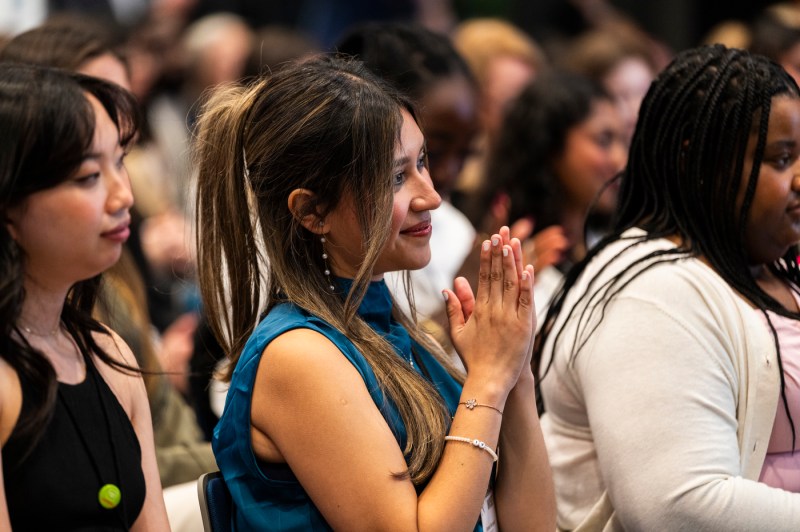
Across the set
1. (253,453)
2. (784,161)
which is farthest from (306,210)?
(784,161)

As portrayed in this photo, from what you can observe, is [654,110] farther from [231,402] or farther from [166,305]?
[166,305]

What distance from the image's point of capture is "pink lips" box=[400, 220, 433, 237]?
1921 millimetres

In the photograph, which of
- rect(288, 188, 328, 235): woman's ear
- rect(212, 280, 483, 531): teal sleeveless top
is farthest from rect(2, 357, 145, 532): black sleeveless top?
rect(288, 188, 328, 235): woman's ear

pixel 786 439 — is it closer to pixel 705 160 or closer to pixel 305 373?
pixel 705 160

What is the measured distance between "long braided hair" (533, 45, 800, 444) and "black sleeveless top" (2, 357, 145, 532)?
874 millimetres

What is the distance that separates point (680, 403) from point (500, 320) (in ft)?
1.35

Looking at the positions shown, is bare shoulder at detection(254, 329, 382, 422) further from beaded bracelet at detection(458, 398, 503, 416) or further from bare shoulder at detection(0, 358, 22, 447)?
bare shoulder at detection(0, 358, 22, 447)

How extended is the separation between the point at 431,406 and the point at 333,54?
73cm

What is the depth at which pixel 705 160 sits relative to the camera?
2199 millimetres

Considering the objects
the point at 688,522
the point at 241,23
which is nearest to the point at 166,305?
the point at 241,23

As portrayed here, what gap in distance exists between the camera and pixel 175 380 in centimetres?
349

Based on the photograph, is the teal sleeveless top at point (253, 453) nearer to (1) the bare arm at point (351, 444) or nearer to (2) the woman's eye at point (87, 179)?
(1) the bare arm at point (351, 444)

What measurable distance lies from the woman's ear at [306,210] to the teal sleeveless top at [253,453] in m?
0.13

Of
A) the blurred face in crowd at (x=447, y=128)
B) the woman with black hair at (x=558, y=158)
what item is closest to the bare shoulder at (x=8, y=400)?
the blurred face in crowd at (x=447, y=128)
